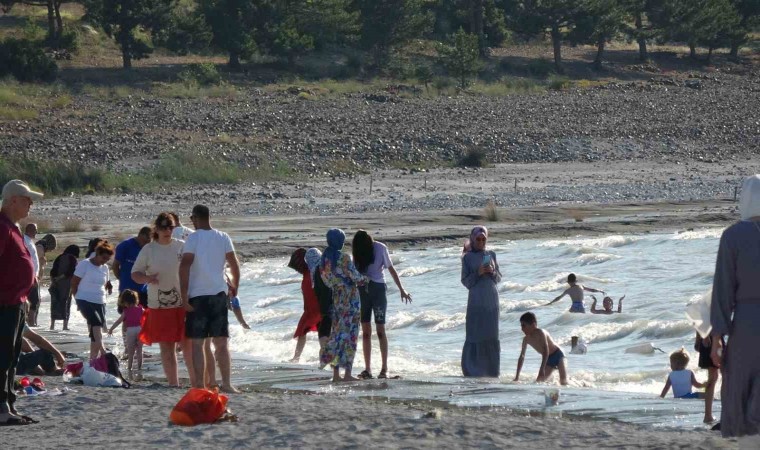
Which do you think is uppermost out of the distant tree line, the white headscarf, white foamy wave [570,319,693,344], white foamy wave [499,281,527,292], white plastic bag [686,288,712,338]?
the distant tree line

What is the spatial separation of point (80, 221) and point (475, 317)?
1805 centimetres

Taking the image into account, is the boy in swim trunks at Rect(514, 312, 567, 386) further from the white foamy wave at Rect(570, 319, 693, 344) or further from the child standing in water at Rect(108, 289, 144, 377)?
the white foamy wave at Rect(570, 319, 693, 344)

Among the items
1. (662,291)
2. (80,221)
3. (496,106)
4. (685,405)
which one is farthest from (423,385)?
(496,106)

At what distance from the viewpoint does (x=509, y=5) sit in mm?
67062

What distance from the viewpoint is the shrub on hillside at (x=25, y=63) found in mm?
48688

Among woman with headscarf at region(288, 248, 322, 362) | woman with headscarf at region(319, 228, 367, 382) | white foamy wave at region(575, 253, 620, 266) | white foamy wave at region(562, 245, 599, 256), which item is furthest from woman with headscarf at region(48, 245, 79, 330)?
white foamy wave at region(562, 245, 599, 256)

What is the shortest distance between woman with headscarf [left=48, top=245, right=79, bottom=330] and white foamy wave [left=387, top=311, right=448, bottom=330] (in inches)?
172

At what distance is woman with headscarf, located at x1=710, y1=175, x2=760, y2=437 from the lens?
595cm

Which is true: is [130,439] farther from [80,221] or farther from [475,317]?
[80,221]

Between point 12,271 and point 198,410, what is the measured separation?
139cm

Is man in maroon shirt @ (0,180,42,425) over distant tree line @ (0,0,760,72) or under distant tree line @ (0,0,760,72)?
under

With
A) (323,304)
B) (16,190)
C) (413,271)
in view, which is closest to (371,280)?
(323,304)

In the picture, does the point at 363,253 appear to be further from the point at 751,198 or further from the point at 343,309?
the point at 751,198

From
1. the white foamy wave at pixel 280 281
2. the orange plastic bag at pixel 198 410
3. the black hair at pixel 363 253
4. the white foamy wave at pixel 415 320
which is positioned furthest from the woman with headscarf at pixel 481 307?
the white foamy wave at pixel 280 281
